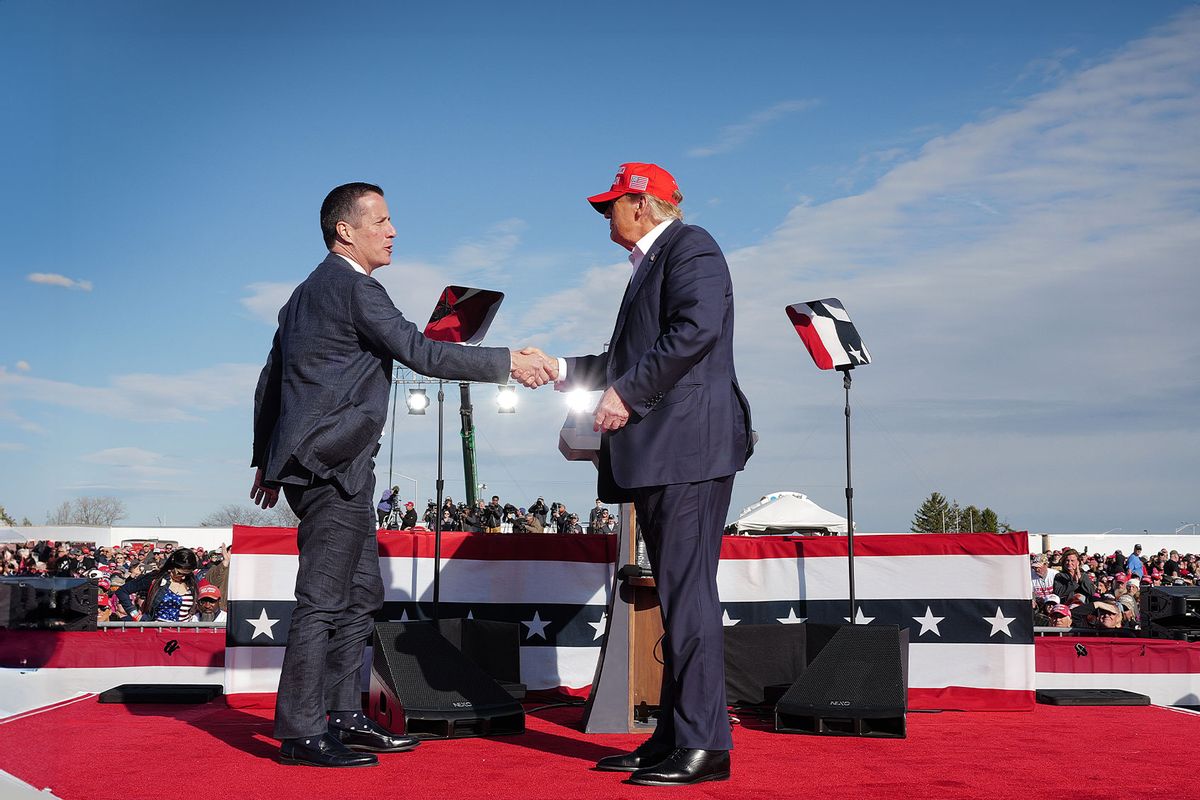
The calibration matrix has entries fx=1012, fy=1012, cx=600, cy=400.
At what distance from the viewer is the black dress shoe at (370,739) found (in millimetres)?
3582

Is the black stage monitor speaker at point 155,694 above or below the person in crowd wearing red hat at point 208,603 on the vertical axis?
below

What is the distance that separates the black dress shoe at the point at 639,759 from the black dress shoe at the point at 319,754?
29.9 inches

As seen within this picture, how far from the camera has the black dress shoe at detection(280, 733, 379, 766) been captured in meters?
3.24

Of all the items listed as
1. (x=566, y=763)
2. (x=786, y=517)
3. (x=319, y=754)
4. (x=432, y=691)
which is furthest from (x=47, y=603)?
(x=786, y=517)

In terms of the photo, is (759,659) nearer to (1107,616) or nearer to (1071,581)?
(1107,616)

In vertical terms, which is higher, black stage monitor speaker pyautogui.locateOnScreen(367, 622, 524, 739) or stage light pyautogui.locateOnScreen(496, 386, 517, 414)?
stage light pyautogui.locateOnScreen(496, 386, 517, 414)

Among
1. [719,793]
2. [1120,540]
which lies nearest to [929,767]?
A: [719,793]

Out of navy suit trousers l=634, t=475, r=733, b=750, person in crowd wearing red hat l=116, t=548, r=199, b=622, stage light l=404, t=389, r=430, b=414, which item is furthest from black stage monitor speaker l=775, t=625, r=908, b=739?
stage light l=404, t=389, r=430, b=414

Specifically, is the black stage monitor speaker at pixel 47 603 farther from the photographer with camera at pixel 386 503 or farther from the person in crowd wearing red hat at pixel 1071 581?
the photographer with camera at pixel 386 503

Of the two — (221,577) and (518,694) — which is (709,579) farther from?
(221,577)

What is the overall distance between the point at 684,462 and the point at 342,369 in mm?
1239

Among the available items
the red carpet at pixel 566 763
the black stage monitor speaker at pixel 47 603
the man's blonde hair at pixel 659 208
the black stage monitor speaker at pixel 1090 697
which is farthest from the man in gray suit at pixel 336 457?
the black stage monitor speaker at pixel 1090 697

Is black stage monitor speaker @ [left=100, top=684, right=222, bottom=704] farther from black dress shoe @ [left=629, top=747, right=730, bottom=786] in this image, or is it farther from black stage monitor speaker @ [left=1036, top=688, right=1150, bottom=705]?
black stage monitor speaker @ [left=1036, top=688, right=1150, bottom=705]

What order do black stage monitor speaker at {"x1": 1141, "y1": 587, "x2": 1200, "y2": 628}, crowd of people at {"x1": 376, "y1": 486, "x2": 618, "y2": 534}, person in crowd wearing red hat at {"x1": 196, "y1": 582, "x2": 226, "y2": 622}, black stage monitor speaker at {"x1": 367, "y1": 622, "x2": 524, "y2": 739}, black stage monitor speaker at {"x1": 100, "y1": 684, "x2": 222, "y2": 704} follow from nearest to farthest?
black stage monitor speaker at {"x1": 367, "y1": 622, "x2": 524, "y2": 739} → black stage monitor speaker at {"x1": 100, "y1": 684, "x2": 222, "y2": 704} → black stage monitor speaker at {"x1": 1141, "y1": 587, "x2": 1200, "y2": 628} → person in crowd wearing red hat at {"x1": 196, "y1": 582, "x2": 226, "y2": 622} → crowd of people at {"x1": 376, "y1": 486, "x2": 618, "y2": 534}
